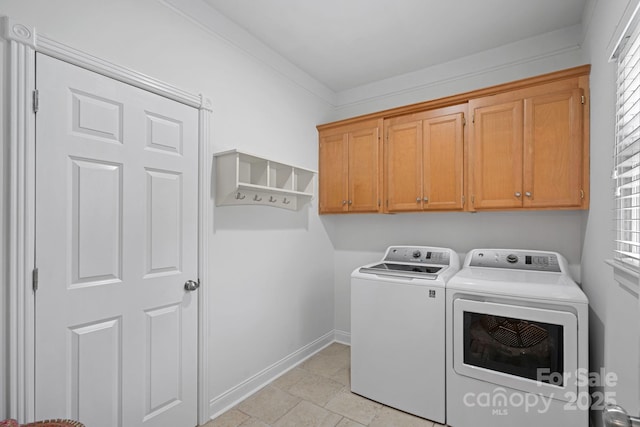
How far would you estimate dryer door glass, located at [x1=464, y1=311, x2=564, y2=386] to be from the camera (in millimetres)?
1738

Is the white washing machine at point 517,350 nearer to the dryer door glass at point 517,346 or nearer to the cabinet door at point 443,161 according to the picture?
the dryer door glass at point 517,346

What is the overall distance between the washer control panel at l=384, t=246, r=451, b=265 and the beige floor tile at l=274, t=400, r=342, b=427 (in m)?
1.35

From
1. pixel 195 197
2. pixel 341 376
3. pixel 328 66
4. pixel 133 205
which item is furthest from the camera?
pixel 328 66

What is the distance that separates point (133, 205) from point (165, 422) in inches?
50.0

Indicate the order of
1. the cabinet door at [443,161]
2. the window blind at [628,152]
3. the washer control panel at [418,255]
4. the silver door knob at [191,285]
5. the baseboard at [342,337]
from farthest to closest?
1. the baseboard at [342,337]
2. the washer control panel at [418,255]
3. the cabinet door at [443,161]
4. the silver door knob at [191,285]
5. the window blind at [628,152]

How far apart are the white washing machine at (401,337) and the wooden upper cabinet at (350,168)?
74 cm

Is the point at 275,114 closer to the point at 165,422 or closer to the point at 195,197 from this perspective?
the point at 195,197

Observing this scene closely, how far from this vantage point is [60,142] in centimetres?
139

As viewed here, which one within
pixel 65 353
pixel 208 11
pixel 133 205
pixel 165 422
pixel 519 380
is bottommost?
pixel 165 422

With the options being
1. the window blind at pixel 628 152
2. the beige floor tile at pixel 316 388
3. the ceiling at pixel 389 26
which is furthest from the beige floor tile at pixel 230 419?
the ceiling at pixel 389 26

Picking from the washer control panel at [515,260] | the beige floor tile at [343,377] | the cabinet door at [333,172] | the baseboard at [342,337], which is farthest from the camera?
the baseboard at [342,337]

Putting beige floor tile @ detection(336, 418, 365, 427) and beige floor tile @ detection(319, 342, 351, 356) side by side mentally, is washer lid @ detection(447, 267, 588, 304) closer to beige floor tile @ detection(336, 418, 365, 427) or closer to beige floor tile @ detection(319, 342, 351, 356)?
beige floor tile @ detection(336, 418, 365, 427)

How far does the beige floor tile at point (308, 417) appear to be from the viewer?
2017mm

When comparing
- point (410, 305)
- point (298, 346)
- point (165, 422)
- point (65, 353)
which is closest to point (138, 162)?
point (65, 353)
